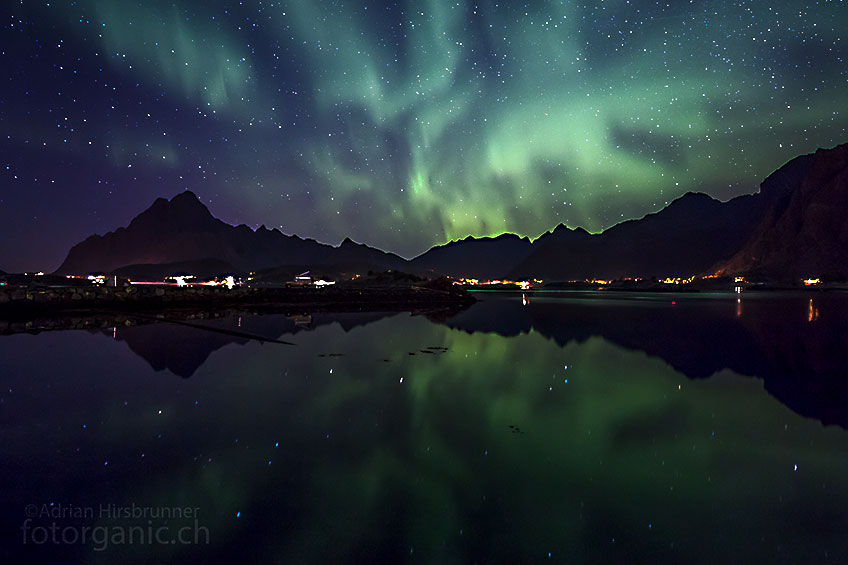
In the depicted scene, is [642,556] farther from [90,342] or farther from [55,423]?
[90,342]

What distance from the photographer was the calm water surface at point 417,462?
5730 mm

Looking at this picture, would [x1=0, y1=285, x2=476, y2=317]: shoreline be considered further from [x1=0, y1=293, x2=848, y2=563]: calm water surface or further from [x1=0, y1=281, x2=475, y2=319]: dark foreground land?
[x1=0, y1=293, x2=848, y2=563]: calm water surface

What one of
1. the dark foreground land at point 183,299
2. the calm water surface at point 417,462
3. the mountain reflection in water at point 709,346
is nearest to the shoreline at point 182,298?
the dark foreground land at point 183,299

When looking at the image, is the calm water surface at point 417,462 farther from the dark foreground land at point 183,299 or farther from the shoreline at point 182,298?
the shoreline at point 182,298

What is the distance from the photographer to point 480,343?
81.9 feet

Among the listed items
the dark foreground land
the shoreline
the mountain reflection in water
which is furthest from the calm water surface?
the shoreline

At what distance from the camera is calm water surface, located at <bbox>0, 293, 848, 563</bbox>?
18.8 ft

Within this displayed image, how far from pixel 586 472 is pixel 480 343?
17002 millimetres

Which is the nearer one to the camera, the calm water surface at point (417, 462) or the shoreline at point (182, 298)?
the calm water surface at point (417, 462)

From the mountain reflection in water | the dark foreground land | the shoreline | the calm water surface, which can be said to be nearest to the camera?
the calm water surface

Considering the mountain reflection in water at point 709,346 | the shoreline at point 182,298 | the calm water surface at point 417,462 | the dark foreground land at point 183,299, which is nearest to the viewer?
the calm water surface at point 417,462

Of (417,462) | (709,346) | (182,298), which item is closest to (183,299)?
(182,298)

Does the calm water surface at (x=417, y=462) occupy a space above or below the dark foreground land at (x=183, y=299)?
below

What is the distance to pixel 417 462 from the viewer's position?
8242 millimetres
